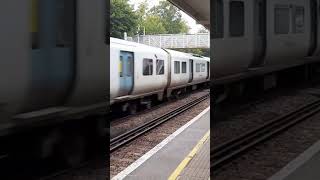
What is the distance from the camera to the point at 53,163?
2773mm

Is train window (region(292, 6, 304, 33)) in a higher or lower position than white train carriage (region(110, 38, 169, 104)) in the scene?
higher

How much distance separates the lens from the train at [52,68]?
2.15 meters

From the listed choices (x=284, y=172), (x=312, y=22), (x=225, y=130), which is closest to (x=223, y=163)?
(x=284, y=172)

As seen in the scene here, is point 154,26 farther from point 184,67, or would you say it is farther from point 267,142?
point 184,67

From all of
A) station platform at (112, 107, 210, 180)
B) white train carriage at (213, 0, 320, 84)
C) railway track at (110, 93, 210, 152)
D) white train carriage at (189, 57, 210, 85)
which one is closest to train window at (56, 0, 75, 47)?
white train carriage at (213, 0, 320, 84)

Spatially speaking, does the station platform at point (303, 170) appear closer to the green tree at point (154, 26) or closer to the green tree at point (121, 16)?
the green tree at point (121, 16)

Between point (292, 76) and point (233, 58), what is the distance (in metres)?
4.18

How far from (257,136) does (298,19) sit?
2288mm

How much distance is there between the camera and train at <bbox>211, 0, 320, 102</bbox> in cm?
492

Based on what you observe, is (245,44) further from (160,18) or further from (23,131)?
(23,131)

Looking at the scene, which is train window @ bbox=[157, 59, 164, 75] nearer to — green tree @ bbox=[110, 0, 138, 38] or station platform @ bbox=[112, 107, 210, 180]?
station platform @ bbox=[112, 107, 210, 180]

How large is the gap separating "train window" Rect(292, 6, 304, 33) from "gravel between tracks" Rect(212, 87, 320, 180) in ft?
5.04

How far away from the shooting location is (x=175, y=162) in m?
5.29

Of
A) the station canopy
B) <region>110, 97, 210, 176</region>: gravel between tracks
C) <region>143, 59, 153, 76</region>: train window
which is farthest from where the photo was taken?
the station canopy
